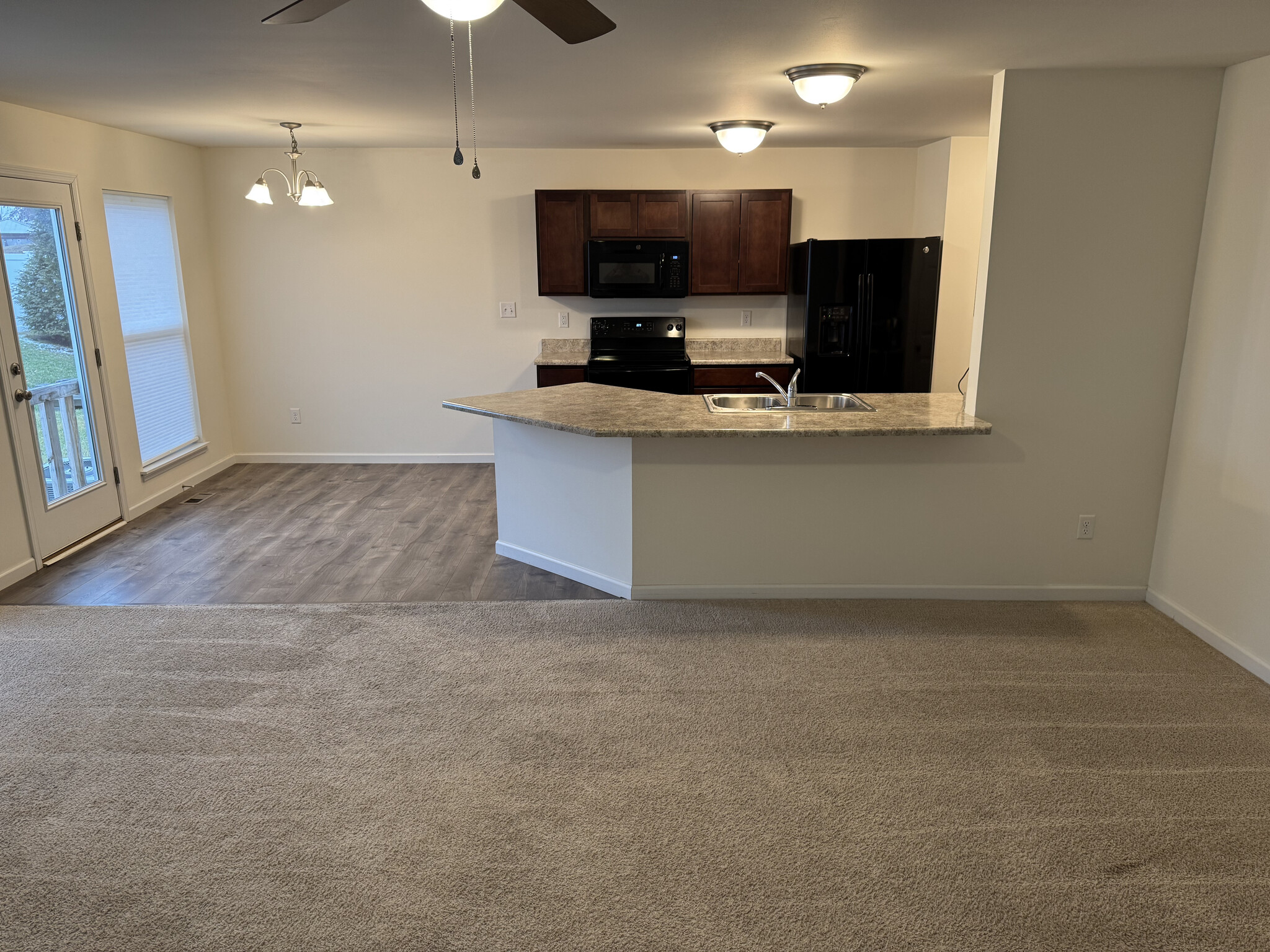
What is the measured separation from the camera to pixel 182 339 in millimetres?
5770

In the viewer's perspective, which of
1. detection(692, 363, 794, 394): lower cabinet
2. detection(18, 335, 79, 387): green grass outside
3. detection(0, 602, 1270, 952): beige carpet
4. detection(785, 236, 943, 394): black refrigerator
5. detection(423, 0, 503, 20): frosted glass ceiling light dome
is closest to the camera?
detection(423, 0, 503, 20): frosted glass ceiling light dome

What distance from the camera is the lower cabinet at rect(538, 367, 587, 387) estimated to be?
594 cm

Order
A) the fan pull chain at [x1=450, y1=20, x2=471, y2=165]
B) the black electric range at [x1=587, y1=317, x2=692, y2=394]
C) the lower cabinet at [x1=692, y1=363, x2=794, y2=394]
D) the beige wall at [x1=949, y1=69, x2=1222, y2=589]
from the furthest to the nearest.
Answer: the black electric range at [x1=587, y1=317, x2=692, y2=394] < the lower cabinet at [x1=692, y1=363, x2=794, y2=394] < the beige wall at [x1=949, y1=69, x2=1222, y2=589] < the fan pull chain at [x1=450, y1=20, x2=471, y2=165]

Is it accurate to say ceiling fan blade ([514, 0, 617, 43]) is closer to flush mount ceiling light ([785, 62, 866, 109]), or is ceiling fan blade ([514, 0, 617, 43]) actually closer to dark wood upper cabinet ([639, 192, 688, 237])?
flush mount ceiling light ([785, 62, 866, 109])

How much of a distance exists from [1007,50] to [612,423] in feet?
6.58

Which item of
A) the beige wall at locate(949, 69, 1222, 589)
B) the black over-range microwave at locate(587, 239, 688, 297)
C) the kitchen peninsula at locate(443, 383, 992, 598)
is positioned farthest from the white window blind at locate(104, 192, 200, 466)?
the beige wall at locate(949, 69, 1222, 589)

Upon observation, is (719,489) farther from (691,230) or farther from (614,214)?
(614,214)

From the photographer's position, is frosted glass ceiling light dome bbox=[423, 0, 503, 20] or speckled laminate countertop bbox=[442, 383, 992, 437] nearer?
frosted glass ceiling light dome bbox=[423, 0, 503, 20]

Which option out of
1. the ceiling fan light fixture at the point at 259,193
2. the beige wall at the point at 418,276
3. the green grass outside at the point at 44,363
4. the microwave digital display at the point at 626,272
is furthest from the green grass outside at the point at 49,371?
the microwave digital display at the point at 626,272

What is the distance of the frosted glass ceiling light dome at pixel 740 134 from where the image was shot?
4.51m

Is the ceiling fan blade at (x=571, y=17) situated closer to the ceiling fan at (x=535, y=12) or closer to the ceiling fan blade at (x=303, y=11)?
the ceiling fan at (x=535, y=12)

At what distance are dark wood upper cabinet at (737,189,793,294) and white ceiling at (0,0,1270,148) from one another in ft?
3.62

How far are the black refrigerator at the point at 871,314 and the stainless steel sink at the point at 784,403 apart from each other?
57.3 inches

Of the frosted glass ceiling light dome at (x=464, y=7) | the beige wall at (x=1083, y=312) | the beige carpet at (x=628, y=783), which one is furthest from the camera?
the beige wall at (x=1083, y=312)
